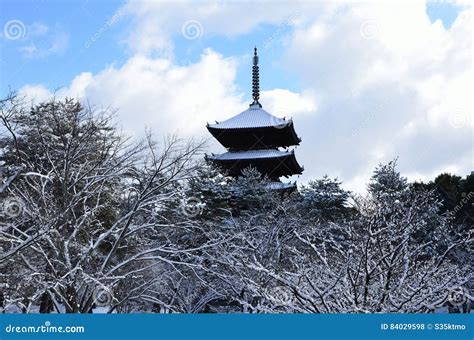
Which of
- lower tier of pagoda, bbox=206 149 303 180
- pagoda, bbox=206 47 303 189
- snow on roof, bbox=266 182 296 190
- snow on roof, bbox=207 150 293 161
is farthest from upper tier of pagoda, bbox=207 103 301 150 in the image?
snow on roof, bbox=266 182 296 190

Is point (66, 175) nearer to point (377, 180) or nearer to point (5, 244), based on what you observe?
point (5, 244)

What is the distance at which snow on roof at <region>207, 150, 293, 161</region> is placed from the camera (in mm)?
30391

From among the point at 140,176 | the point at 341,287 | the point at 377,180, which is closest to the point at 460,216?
the point at 377,180

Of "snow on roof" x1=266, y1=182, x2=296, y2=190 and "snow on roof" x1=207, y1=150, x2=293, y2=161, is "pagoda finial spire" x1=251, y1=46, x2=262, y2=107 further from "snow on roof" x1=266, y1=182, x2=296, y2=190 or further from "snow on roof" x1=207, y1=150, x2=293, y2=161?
"snow on roof" x1=266, y1=182, x2=296, y2=190

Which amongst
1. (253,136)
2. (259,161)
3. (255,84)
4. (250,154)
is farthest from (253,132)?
(255,84)

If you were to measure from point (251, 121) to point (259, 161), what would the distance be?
287cm

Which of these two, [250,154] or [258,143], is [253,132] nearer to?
[258,143]

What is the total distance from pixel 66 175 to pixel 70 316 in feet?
22.3

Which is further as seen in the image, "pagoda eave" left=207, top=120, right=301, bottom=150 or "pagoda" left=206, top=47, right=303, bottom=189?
"pagoda eave" left=207, top=120, right=301, bottom=150

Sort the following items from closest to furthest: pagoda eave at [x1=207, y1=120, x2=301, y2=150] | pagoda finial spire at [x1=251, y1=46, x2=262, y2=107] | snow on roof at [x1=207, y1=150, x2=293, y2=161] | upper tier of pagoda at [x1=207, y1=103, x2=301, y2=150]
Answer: snow on roof at [x1=207, y1=150, x2=293, y2=161], upper tier of pagoda at [x1=207, y1=103, x2=301, y2=150], pagoda eave at [x1=207, y1=120, x2=301, y2=150], pagoda finial spire at [x1=251, y1=46, x2=262, y2=107]

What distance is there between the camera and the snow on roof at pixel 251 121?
3156 cm

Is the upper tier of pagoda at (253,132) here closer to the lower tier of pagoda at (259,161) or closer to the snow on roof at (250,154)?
the snow on roof at (250,154)

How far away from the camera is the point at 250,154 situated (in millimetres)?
31172

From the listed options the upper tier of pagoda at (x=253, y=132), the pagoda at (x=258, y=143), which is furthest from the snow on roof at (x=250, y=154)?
the upper tier of pagoda at (x=253, y=132)
